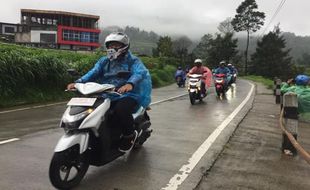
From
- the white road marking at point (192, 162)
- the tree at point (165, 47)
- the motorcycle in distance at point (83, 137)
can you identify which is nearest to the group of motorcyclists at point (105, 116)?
the motorcycle in distance at point (83, 137)

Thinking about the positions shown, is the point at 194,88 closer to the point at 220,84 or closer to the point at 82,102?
the point at 220,84

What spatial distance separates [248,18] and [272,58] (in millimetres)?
9647

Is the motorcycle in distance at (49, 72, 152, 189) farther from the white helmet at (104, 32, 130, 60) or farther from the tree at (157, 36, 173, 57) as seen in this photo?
the tree at (157, 36, 173, 57)

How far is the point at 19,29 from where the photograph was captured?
298ft

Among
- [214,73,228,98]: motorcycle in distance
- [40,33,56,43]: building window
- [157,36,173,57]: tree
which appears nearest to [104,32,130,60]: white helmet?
[214,73,228,98]: motorcycle in distance

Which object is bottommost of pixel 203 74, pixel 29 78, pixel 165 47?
pixel 29 78

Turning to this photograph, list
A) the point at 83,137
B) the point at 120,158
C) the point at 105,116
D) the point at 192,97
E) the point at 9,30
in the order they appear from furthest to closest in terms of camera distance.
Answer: the point at 9,30 → the point at 192,97 → the point at 120,158 → the point at 105,116 → the point at 83,137

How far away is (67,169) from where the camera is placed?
16.8 feet

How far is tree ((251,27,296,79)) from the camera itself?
272 ft

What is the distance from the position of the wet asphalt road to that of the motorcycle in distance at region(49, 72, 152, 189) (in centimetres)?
29

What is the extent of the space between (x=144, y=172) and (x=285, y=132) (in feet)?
8.84

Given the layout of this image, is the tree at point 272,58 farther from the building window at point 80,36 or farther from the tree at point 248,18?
the building window at point 80,36

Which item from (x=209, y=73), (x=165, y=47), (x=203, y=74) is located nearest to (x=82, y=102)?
(x=203, y=74)

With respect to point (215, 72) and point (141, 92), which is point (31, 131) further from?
point (215, 72)
